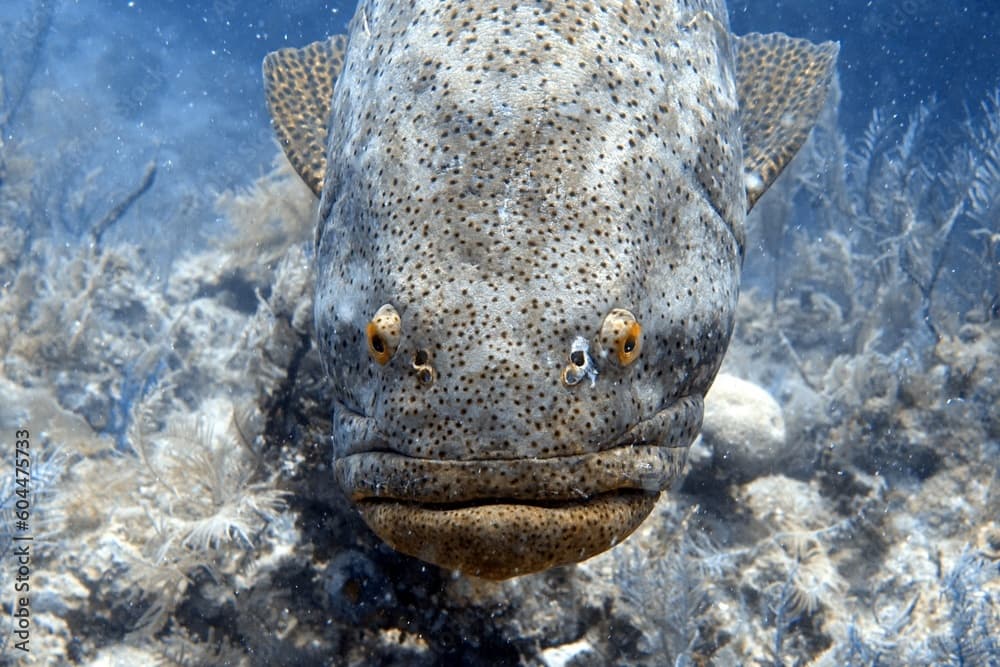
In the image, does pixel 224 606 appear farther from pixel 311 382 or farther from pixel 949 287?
pixel 949 287

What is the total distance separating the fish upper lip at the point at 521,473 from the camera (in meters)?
1.93

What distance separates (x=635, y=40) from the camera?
268cm

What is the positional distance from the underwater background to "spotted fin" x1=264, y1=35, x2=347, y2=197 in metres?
0.79

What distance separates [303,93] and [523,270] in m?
2.61

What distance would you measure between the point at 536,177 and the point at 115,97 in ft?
115

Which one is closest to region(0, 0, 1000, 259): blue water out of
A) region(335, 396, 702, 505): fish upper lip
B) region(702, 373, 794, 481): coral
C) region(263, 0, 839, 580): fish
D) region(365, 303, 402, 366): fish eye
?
region(702, 373, 794, 481): coral

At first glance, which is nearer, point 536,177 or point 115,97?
point 536,177

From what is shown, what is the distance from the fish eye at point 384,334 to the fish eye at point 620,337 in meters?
0.67

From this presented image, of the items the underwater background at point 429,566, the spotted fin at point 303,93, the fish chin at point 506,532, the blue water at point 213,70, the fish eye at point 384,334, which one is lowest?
the blue water at point 213,70

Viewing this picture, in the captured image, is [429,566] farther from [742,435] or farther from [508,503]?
[742,435]

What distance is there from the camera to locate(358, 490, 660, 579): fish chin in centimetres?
193

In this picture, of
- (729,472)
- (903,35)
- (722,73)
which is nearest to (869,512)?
(729,472)

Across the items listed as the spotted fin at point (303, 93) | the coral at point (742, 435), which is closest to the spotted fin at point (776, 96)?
the coral at point (742, 435)

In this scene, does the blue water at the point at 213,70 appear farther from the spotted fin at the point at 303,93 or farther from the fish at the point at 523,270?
the fish at the point at 523,270
